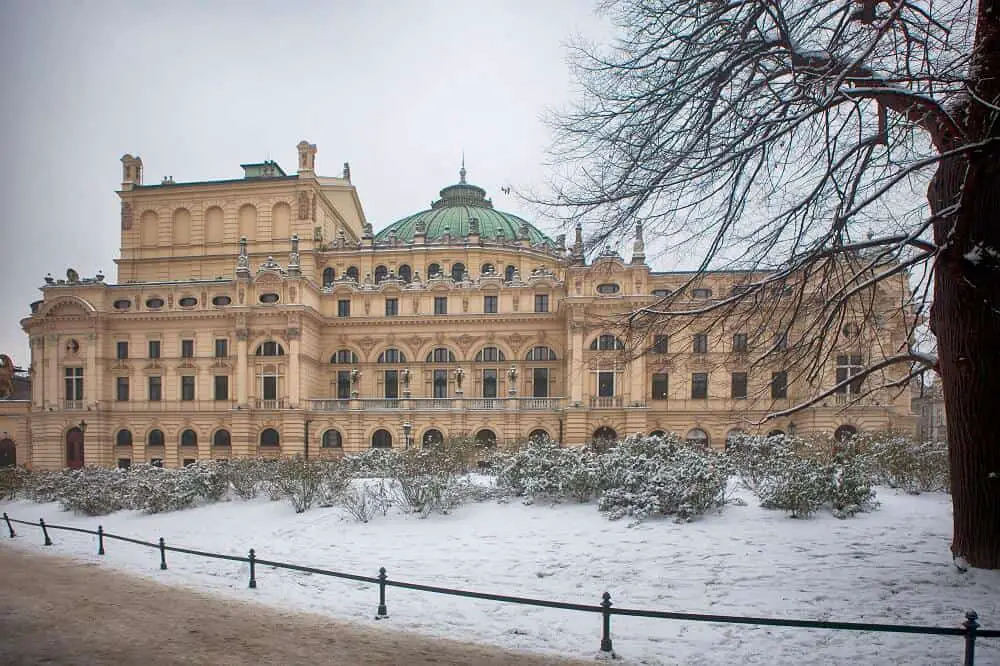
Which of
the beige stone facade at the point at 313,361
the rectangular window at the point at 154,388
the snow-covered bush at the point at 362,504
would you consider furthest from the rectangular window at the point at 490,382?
the snow-covered bush at the point at 362,504

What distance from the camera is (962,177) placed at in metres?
9.01

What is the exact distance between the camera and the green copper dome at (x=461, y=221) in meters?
51.6

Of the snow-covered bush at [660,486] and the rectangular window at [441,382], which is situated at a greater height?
the rectangular window at [441,382]

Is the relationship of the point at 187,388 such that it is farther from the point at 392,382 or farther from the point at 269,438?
the point at 392,382

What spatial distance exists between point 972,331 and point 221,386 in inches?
1677

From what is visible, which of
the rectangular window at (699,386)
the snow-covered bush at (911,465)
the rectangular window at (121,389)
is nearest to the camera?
the snow-covered bush at (911,465)

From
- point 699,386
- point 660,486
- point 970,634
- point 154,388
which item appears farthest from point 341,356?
point 970,634

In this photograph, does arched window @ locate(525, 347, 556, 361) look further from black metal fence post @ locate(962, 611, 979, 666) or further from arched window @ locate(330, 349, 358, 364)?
black metal fence post @ locate(962, 611, 979, 666)

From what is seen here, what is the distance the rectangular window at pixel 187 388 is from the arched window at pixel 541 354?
22241 mm

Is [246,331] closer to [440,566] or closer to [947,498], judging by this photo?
[440,566]

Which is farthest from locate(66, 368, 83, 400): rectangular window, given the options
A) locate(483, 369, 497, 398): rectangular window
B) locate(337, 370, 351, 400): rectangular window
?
locate(483, 369, 497, 398): rectangular window

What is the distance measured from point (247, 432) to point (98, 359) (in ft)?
37.9

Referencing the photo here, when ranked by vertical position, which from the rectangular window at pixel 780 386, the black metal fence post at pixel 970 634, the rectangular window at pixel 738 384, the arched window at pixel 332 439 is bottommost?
the arched window at pixel 332 439

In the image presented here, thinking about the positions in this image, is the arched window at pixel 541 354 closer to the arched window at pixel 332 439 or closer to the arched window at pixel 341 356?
the arched window at pixel 341 356
